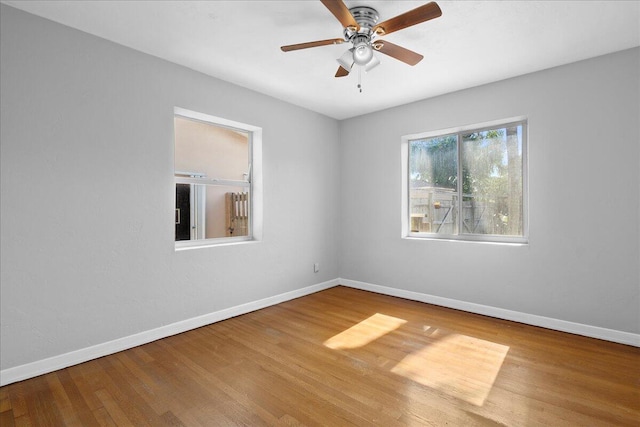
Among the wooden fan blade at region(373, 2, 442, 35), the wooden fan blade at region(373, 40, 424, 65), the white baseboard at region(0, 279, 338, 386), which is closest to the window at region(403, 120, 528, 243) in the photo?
the wooden fan blade at region(373, 40, 424, 65)

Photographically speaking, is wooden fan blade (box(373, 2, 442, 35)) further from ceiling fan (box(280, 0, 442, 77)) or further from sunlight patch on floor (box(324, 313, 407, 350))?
sunlight patch on floor (box(324, 313, 407, 350))

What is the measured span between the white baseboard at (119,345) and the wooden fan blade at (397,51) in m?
2.97

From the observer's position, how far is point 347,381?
2.24 m

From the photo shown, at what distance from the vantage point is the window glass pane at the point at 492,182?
11.8ft

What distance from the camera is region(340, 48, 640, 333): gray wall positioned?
9.40 ft

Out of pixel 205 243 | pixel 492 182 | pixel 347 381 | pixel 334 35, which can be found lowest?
pixel 347 381

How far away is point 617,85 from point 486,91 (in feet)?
3.66

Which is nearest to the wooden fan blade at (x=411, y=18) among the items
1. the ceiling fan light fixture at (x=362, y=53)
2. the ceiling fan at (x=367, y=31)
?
the ceiling fan at (x=367, y=31)

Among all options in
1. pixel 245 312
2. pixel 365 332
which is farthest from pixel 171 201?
pixel 365 332

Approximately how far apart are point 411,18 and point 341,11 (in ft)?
1.48

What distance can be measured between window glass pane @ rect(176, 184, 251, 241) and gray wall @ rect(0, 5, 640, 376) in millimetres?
263

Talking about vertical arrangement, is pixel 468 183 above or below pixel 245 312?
above

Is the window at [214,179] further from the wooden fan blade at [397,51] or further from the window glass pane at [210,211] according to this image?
the wooden fan blade at [397,51]

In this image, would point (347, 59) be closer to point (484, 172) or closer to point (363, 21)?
point (363, 21)
